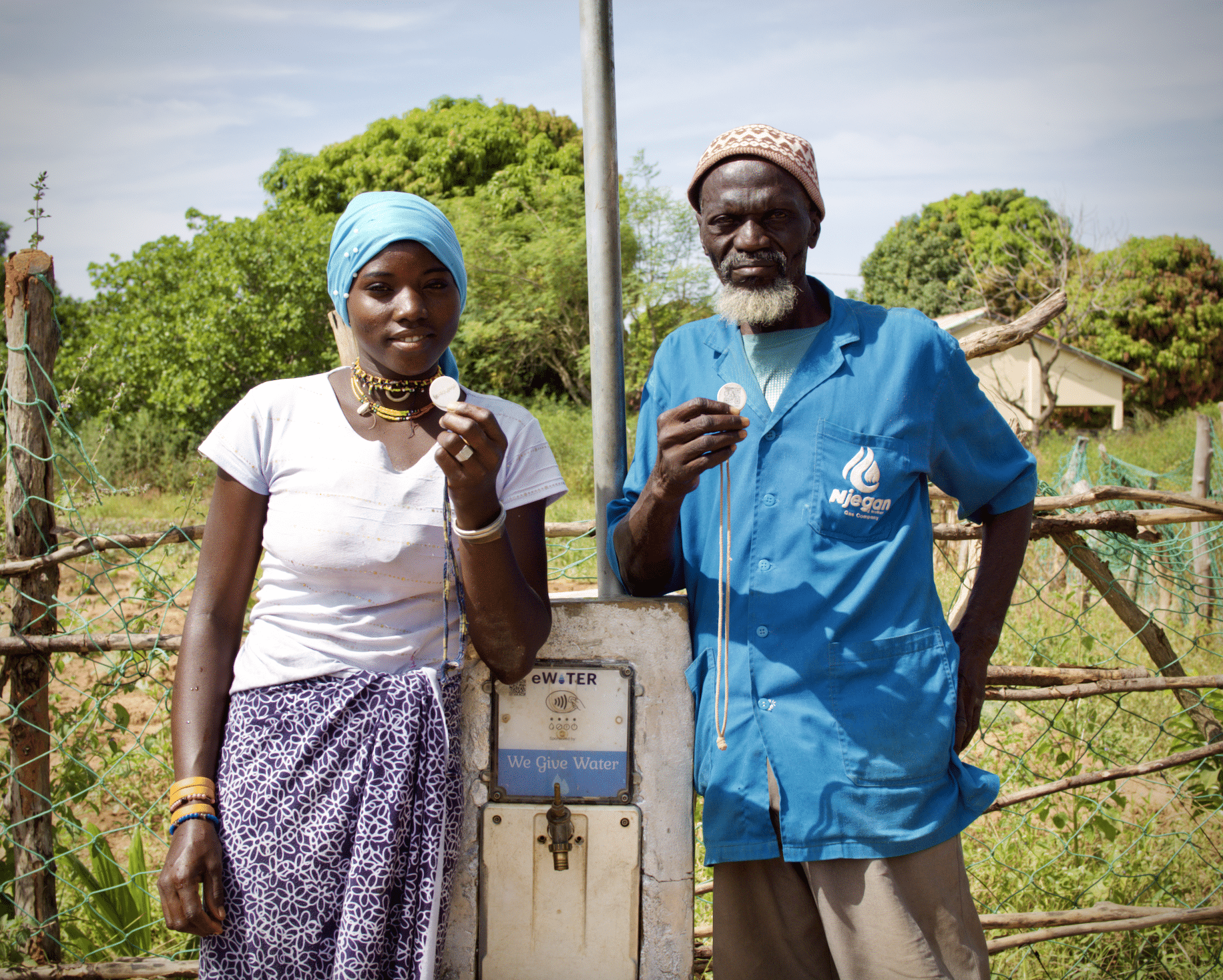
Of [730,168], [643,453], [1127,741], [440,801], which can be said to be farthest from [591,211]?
[1127,741]

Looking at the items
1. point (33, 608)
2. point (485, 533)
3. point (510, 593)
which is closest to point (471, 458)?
point (485, 533)

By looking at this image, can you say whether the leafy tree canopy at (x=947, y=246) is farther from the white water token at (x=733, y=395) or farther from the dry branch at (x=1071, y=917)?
the white water token at (x=733, y=395)

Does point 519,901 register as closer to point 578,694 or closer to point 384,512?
point 578,694

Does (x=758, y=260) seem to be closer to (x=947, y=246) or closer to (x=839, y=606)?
(x=839, y=606)

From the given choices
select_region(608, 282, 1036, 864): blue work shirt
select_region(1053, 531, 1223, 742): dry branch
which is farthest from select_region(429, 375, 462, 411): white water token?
select_region(1053, 531, 1223, 742): dry branch

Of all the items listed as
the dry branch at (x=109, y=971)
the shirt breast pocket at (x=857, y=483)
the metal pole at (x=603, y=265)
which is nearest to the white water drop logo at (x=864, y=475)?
the shirt breast pocket at (x=857, y=483)

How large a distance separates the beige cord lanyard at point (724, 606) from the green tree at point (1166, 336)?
2969 centimetres

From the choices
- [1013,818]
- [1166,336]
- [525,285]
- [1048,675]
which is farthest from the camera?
[1166,336]

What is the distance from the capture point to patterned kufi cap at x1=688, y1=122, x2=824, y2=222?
68.0 inches

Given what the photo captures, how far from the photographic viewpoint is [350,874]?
58.0 inches

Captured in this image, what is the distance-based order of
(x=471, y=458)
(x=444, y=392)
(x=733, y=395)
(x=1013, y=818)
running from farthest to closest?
(x=1013, y=818)
(x=733, y=395)
(x=444, y=392)
(x=471, y=458)

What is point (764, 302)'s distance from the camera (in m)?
1.77

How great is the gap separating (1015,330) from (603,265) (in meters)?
1.37

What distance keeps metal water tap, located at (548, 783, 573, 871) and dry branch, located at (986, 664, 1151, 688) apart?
1.51 meters
